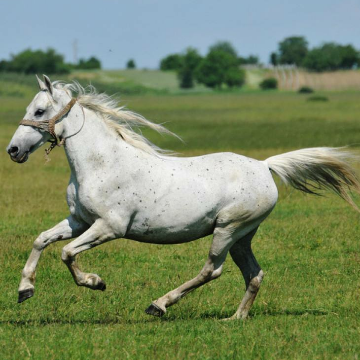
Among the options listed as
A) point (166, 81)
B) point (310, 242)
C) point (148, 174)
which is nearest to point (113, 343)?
point (148, 174)

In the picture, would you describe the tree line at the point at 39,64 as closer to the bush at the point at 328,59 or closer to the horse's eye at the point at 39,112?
the bush at the point at 328,59

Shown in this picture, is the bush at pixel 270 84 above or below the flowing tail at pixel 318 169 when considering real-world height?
below

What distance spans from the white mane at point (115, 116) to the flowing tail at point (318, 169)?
139 cm

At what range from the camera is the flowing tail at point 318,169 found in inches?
354

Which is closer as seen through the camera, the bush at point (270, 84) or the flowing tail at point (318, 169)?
the flowing tail at point (318, 169)

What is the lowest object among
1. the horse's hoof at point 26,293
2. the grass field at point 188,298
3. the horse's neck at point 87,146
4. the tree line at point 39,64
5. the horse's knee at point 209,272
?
the tree line at point 39,64

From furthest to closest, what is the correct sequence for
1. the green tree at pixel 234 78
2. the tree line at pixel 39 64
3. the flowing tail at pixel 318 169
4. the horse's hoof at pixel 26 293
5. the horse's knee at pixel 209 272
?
1. the green tree at pixel 234 78
2. the tree line at pixel 39 64
3. the flowing tail at pixel 318 169
4. the horse's knee at pixel 209 272
5. the horse's hoof at pixel 26 293

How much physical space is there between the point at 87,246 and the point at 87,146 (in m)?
0.99

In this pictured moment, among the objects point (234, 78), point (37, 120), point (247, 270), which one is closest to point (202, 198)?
point (247, 270)

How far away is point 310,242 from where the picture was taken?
12.5 meters

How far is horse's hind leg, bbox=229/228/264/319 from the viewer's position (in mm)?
8461

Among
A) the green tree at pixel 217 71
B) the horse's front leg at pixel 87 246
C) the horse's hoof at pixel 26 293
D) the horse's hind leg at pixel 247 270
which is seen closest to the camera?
the horse's hoof at pixel 26 293

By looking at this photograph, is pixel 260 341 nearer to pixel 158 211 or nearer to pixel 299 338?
pixel 299 338

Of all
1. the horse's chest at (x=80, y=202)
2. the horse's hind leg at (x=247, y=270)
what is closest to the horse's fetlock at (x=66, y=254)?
the horse's chest at (x=80, y=202)
